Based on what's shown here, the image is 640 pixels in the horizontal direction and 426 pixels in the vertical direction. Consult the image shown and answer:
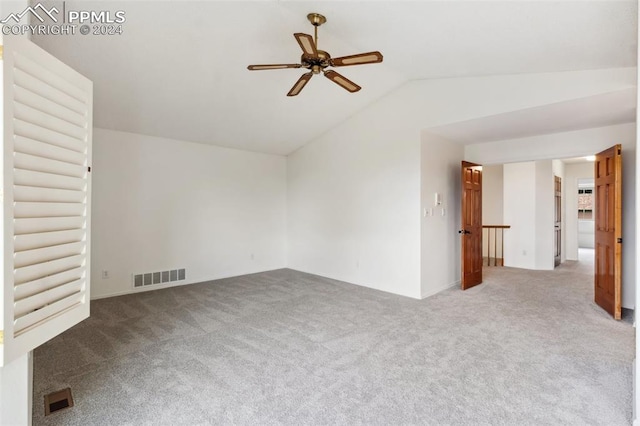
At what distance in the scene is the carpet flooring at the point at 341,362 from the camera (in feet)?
6.73

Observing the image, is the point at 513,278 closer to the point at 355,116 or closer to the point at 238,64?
the point at 355,116

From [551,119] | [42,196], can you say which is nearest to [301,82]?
[42,196]

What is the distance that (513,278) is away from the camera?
5859 millimetres

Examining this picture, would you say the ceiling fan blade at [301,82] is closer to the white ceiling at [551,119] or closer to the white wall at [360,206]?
the white wall at [360,206]

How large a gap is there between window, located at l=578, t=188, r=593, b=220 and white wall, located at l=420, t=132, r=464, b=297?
8394mm

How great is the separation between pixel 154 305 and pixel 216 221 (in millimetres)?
1954

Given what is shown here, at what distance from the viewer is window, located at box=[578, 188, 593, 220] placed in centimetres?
1084

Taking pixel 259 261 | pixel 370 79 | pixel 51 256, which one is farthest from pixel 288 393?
pixel 259 261

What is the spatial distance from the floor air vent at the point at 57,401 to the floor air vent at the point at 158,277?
2.87 meters

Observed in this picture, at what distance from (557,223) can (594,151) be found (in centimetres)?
337

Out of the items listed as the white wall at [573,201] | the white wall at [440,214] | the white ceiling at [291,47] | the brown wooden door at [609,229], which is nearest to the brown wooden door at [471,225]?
the white wall at [440,214]

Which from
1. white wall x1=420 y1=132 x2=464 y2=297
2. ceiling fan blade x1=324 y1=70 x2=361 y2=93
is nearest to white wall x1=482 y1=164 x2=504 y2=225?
white wall x1=420 y1=132 x2=464 y2=297

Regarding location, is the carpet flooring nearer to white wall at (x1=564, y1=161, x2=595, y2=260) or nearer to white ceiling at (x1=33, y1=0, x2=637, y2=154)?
white ceiling at (x1=33, y1=0, x2=637, y2=154)

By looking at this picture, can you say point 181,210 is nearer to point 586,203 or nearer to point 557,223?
point 557,223
